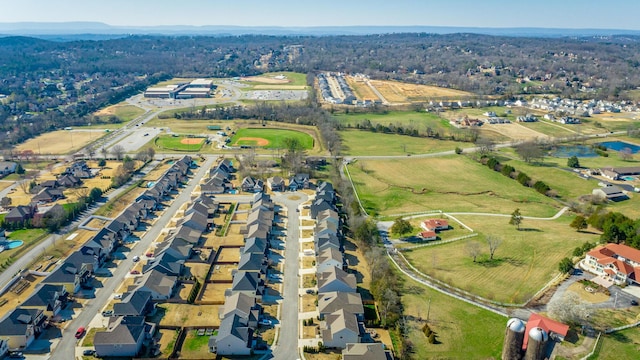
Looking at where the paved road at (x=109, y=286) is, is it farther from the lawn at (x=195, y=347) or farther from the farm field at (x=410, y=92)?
the farm field at (x=410, y=92)

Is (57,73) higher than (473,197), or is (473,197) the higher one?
(57,73)

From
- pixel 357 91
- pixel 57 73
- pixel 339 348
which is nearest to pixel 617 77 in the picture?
pixel 357 91

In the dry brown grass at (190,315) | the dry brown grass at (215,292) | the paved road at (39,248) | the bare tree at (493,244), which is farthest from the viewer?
the bare tree at (493,244)

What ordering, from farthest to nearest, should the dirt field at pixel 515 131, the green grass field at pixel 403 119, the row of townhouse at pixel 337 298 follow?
the green grass field at pixel 403 119
the dirt field at pixel 515 131
the row of townhouse at pixel 337 298

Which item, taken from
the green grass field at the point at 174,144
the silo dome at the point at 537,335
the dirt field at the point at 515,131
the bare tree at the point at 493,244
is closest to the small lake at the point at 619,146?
the dirt field at the point at 515,131

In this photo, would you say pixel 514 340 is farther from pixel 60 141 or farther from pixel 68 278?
pixel 60 141

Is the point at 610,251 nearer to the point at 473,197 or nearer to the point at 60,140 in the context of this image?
the point at 473,197

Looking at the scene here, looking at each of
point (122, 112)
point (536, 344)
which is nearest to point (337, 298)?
point (536, 344)
